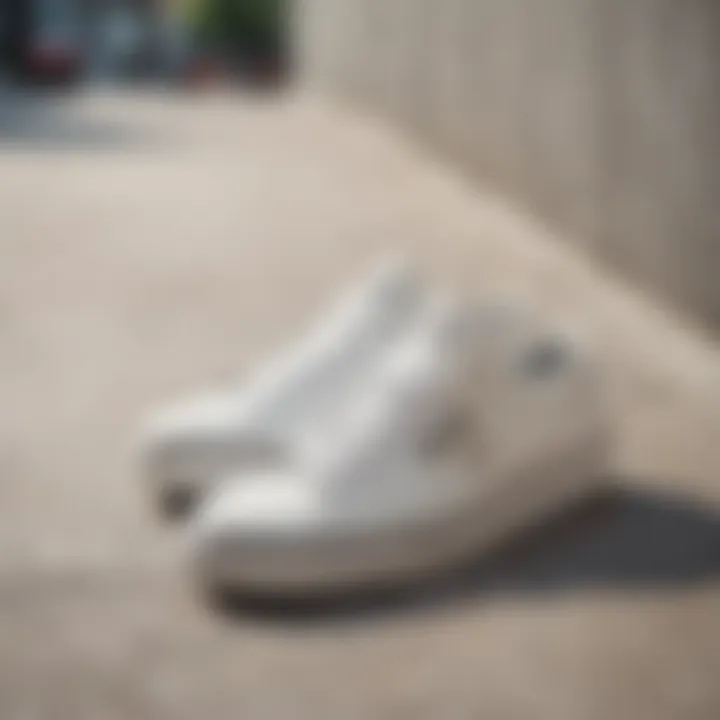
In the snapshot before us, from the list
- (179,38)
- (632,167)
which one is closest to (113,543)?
(632,167)

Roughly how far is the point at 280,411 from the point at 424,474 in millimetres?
142

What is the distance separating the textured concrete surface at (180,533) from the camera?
2.35 feet

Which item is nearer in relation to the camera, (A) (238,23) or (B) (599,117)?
(B) (599,117)

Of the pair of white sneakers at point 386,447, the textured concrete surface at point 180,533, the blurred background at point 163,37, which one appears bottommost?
the blurred background at point 163,37

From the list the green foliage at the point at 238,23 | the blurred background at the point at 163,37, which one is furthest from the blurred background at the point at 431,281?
the green foliage at the point at 238,23

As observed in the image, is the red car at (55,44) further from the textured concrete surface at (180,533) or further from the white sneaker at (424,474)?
the white sneaker at (424,474)

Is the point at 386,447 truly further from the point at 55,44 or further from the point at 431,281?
the point at 55,44

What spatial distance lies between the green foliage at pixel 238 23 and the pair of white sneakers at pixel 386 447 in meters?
3.88

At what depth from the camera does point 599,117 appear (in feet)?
5.52

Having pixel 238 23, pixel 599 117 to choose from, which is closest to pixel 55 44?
pixel 238 23

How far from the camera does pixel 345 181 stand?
94.7 inches

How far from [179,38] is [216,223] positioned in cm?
299

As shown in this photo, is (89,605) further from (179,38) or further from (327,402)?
(179,38)

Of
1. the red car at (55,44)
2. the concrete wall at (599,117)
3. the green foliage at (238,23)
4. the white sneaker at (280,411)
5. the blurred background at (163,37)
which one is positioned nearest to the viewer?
the white sneaker at (280,411)
